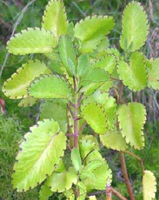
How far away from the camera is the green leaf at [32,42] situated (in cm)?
102

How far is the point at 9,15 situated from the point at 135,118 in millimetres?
1121

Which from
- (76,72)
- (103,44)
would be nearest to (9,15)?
(103,44)

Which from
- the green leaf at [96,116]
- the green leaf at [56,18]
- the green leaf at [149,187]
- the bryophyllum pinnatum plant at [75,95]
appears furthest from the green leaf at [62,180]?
the green leaf at [56,18]

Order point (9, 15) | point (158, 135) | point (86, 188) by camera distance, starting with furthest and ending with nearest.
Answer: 1. point (9, 15)
2. point (158, 135)
3. point (86, 188)

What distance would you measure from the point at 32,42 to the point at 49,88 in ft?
0.57

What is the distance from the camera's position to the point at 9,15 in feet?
6.73

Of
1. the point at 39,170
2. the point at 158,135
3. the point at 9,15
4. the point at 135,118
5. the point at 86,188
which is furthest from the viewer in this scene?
the point at 9,15

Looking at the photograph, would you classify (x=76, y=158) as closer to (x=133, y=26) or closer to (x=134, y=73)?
(x=134, y=73)

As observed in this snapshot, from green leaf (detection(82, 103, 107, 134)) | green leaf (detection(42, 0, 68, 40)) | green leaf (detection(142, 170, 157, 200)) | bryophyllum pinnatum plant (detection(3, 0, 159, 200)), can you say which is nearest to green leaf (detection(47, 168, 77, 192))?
bryophyllum pinnatum plant (detection(3, 0, 159, 200))

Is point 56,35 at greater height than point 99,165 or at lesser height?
greater

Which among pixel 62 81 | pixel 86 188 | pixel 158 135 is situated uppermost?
pixel 158 135

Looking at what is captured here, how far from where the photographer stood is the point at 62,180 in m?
0.99

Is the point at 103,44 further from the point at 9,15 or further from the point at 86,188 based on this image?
the point at 9,15

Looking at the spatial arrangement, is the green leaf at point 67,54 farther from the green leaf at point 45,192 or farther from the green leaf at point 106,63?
the green leaf at point 45,192
